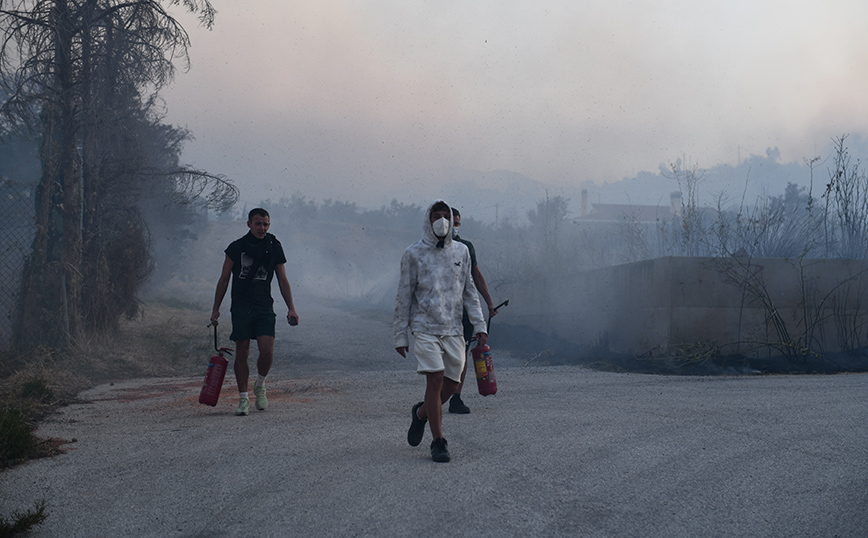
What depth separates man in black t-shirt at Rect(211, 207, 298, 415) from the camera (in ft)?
22.2

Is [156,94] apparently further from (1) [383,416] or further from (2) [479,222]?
(2) [479,222]

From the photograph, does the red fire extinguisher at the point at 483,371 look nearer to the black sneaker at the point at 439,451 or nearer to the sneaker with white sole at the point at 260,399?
the black sneaker at the point at 439,451

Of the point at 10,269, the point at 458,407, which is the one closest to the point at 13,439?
the point at 458,407

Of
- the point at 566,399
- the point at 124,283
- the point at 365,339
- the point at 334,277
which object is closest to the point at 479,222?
the point at 334,277

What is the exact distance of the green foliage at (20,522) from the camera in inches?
127

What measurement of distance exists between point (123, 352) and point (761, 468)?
10.4 meters

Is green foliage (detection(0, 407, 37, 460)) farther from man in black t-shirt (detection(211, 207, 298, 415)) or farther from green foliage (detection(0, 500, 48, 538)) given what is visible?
man in black t-shirt (detection(211, 207, 298, 415))

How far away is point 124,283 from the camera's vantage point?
13.3 metres

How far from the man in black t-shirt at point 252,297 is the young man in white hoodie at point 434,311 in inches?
84.0

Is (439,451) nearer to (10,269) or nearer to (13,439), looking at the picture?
(13,439)

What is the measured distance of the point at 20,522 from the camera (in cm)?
330

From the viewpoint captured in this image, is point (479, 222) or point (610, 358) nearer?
point (610, 358)

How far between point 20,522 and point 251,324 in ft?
11.7

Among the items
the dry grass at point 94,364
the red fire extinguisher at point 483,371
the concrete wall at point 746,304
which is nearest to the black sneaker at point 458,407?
the red fire extinguisher at point 483,371
